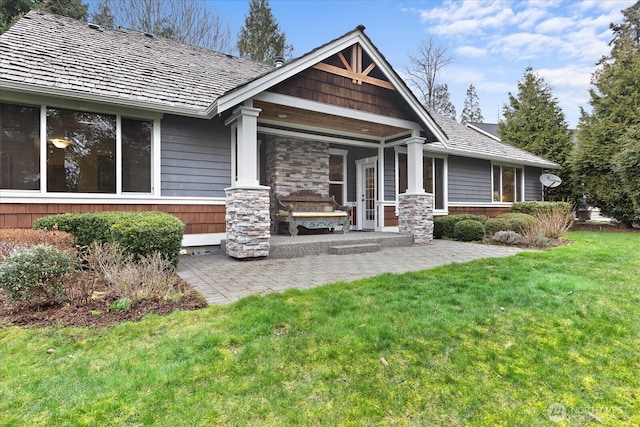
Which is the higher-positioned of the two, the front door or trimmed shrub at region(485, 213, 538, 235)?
the front door

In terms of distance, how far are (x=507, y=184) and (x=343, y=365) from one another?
542 inches

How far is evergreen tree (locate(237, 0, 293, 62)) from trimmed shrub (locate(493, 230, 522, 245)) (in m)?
19.0

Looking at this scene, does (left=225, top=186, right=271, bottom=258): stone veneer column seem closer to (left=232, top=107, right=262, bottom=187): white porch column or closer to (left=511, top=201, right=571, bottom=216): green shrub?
(left=232, top=107, right=262, bottom=187): white porch column

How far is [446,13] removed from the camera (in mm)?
12734

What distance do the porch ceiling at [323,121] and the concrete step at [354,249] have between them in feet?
9.36

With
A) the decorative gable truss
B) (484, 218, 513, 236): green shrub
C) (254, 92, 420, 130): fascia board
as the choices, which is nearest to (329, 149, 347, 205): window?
(254, 92, 420, 130): fascia board

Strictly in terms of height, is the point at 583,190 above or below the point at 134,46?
below

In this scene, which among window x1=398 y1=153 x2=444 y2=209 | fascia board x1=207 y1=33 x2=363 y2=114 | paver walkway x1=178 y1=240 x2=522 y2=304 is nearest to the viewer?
paver walkway x1=178 y1=240 x2=522 y2=304

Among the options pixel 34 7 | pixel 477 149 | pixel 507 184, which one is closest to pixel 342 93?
pixel 477 149

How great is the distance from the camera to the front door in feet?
32.9

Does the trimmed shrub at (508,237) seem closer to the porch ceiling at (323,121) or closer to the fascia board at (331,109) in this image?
the fascia board at (331,109)

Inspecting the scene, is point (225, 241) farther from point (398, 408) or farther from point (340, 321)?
point (398, 408)

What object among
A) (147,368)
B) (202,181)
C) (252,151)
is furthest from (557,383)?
(202,181)

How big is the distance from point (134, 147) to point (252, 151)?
246cm
